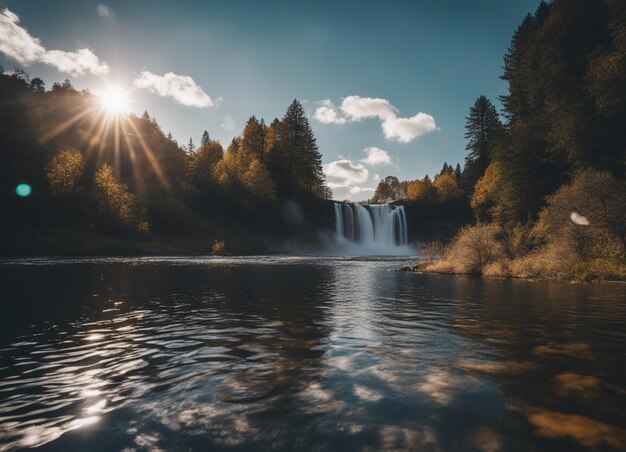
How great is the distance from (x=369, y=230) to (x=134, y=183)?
175 feet

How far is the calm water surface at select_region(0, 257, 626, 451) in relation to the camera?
4504 millimetres

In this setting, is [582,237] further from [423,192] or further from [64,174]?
[423,192]

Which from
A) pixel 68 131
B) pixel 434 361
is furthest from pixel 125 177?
pixel 434 361

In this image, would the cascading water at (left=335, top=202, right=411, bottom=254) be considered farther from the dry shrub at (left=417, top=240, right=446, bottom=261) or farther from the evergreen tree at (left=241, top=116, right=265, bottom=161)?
the dry shrub at (left=417, top=240, right=446, bottom=261)

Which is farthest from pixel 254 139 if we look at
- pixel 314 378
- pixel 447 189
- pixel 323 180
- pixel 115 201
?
pixel 314 378

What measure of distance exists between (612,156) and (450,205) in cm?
7154

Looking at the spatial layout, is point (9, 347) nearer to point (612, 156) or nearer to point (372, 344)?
point (372, 344)

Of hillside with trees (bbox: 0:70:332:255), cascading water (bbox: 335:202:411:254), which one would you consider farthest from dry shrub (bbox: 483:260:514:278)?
cascading water (bbox: 335:202:411:254)

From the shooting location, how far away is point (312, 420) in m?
4.91

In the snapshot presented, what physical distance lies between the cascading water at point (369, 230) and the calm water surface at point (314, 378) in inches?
3000

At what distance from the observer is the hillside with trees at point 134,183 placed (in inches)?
2446

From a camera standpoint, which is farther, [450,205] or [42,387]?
[450,205]

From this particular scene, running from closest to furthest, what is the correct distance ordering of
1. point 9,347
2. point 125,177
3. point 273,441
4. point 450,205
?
point 273,441 < point 9,347 < point 125,177 < point 450,205

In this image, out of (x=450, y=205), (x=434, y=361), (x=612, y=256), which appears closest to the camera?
(x=434, y=361)
